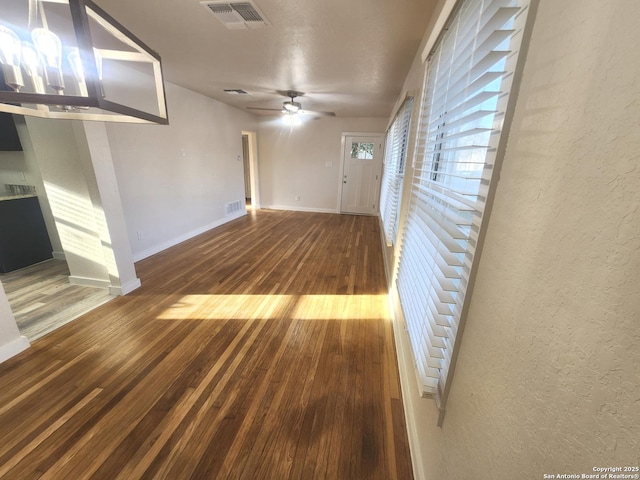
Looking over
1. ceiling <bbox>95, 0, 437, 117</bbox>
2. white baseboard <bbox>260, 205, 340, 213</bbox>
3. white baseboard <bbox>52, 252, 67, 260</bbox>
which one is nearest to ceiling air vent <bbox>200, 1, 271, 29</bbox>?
ceiling <bbox>95, 0, 437, 117</bbox>

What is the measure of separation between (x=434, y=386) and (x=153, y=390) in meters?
1.64

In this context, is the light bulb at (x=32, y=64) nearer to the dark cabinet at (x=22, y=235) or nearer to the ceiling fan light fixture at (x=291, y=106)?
the dark cabinet at (x=22, y=235)

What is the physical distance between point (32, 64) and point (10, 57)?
0.20 feet

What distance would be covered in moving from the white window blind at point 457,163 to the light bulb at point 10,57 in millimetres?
1488

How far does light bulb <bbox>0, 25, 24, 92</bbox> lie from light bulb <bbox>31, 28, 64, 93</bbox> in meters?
0.05

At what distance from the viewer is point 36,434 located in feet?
4.36

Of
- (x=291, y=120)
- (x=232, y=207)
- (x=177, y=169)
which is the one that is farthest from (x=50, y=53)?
(x=291, y=120)

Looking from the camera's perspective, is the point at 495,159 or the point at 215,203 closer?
the point at 495,159

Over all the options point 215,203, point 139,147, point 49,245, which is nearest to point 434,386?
point 139,147

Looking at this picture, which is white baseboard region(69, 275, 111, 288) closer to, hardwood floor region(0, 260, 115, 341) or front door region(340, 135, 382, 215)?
hardwood floor region(0, 260, 115, 341)

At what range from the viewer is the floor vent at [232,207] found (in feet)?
18.5

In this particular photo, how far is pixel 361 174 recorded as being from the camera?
6473 millimetres

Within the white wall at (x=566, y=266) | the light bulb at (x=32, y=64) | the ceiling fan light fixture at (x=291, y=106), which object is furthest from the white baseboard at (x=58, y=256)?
the white wall at (x=566, y=266)

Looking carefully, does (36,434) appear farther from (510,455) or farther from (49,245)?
(49,245)
